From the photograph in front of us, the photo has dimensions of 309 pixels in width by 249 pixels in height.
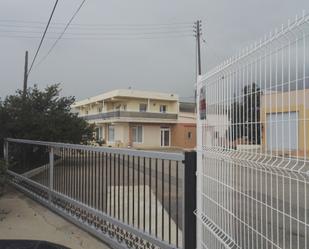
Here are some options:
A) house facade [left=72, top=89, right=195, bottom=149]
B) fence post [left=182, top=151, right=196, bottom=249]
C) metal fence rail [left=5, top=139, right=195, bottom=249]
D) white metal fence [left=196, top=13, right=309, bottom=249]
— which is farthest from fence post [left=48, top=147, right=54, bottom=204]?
house facade [left=72, top=89, right=195, bottom=149]

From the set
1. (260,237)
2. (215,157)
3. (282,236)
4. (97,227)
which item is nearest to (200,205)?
(215,157)

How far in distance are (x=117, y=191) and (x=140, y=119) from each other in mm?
43104

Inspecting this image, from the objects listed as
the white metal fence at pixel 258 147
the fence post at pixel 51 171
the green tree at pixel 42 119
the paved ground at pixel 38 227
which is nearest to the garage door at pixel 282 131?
the white metal fence at pixel 258 147

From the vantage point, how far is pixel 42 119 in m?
16.1

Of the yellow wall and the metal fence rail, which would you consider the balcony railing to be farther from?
the yellow wall

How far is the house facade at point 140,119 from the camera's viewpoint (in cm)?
4919

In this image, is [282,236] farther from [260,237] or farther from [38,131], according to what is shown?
[38,131]

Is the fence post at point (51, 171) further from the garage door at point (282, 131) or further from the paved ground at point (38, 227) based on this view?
the garage door at point (282, 131)

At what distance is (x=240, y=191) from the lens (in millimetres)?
3074

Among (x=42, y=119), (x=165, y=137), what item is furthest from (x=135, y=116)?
(x=42, y=119)

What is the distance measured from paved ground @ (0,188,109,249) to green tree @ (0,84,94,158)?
610 cm

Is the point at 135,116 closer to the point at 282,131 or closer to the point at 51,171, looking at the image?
the point at 51,171

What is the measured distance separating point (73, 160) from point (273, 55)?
571cm

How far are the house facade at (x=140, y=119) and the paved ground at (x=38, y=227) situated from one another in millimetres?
39450
